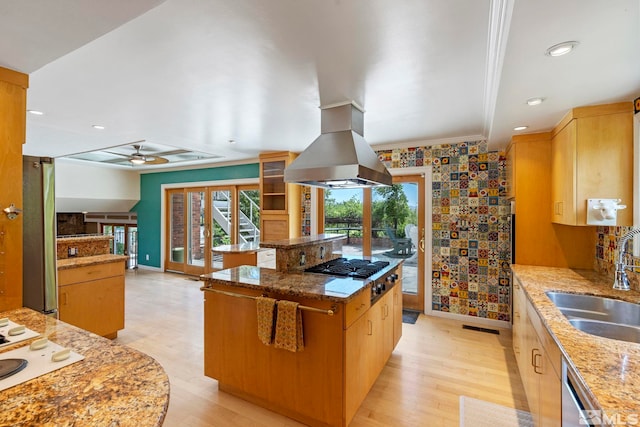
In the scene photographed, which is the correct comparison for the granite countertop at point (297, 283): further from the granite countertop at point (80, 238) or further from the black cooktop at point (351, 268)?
the granite countertop at point (80, 238)

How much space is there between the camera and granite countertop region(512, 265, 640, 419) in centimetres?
91

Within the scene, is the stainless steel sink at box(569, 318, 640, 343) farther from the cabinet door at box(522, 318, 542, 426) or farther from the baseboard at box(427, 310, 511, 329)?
the baseboard at box(427, 310, 511, 329)

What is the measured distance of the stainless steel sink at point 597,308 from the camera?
5.99 ft

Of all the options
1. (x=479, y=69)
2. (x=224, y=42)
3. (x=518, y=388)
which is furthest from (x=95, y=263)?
(x=518, y=388)

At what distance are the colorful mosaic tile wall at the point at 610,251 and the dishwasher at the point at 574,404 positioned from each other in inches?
56.0

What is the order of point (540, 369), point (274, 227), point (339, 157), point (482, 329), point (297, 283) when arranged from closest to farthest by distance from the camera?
point (540, 369), point (297, 283), point (339, 157), point (482, 329), point (274, 227)

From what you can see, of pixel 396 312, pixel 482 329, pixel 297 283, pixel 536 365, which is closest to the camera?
pixel 536 365

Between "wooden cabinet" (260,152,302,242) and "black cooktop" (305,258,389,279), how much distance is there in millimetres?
2039

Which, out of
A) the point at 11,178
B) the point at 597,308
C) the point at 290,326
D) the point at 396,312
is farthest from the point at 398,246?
the point at 11,178

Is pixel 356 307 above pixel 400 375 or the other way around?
above

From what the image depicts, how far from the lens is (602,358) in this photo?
3.76ft

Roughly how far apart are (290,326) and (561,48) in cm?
212

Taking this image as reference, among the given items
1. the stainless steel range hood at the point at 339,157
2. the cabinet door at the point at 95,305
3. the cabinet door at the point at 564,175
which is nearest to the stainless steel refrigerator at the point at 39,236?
the cabinet door at the point at 95,305

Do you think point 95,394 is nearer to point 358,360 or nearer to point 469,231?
point 358,360
